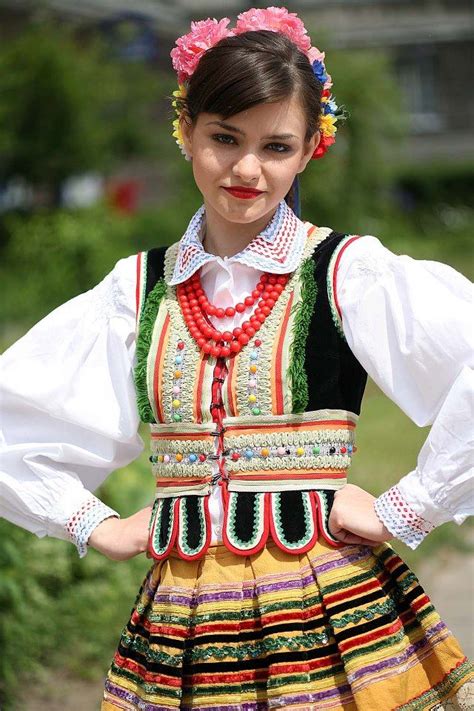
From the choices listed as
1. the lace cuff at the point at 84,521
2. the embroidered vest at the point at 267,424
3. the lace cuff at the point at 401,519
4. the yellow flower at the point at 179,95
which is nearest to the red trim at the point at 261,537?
the embroidered vest at the point at 267,424

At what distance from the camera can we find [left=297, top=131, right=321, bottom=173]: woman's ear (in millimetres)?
2602

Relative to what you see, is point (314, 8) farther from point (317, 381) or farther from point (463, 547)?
point (317, 381)

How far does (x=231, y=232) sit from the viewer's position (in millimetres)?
2635

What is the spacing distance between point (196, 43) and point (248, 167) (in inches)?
12.6

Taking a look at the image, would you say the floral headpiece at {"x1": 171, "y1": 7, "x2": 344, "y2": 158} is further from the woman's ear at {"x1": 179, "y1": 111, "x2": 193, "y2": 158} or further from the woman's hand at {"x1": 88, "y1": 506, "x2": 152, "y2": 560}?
the woman's hand at {"x1": 88, "y1": 506, "x2": 152, "y2": 560}

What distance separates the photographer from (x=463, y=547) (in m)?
6.33

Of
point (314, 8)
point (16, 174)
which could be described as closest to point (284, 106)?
point (16, 174)

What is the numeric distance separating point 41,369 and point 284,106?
0.77m

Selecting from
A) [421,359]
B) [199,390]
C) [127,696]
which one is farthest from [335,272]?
[127,696]

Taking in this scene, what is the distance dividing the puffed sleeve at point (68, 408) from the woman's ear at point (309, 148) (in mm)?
446

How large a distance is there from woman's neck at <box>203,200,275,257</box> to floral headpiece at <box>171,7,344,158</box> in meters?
0.19

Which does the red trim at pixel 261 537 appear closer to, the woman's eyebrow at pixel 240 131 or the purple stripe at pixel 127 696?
the purple stripe at pixel 127 696

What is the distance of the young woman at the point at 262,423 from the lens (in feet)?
7.81

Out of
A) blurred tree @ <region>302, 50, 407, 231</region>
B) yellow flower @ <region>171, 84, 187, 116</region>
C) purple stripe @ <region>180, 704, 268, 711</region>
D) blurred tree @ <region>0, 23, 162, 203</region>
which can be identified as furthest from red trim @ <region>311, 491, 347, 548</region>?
blurred tree @ <region>302, 50, 407, 231</region>
